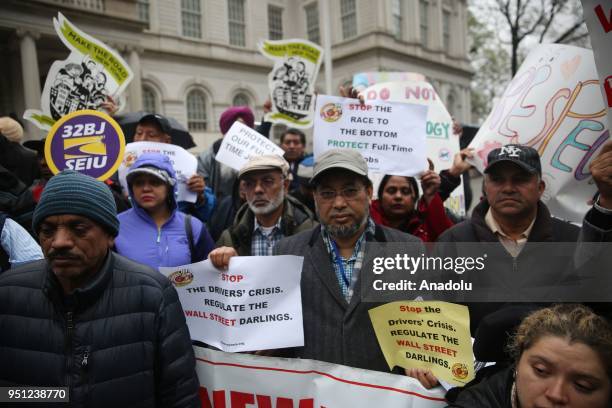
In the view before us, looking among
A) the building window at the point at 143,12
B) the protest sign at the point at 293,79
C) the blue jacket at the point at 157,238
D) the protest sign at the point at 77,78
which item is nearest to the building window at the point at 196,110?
the building window at the point at 143,12

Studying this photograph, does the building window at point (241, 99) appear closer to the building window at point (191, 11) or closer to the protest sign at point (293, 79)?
the building window at point (191, 11)

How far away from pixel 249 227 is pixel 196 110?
20.5 m

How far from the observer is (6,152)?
3.29 m

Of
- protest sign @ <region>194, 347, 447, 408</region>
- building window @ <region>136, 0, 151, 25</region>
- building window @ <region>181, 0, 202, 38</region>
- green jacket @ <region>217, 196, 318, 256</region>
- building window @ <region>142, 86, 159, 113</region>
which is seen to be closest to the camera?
protest sign @ <region>194, 347, 447, 408</region>

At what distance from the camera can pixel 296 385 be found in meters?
2.02

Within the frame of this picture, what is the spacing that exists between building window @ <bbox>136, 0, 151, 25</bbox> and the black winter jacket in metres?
14.9

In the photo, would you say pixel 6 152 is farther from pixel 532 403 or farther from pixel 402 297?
pixel 532 403

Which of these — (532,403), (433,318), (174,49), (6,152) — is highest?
(174,49)

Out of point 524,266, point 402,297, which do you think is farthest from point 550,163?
point 402,297

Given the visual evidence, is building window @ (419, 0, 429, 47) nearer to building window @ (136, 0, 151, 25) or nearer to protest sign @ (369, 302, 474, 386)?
protest sign @ (369, 302, 474, 386)

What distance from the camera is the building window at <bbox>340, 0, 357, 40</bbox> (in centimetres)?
1086

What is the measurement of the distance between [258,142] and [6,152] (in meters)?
1.84

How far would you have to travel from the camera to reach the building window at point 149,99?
20312 millimetres

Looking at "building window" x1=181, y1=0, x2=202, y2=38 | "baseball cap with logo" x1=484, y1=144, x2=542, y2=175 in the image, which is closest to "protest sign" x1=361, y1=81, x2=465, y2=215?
"baseball cap with logo" x1=484, y1=144, x2=542, y2=175
